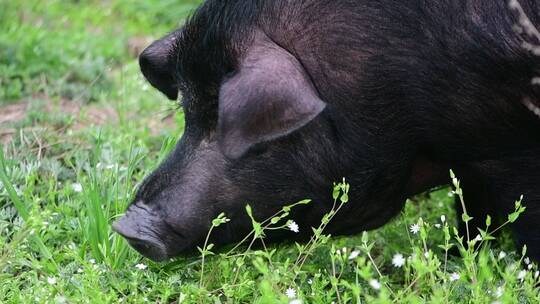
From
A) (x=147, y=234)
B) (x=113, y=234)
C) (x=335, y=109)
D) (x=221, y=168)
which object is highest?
(x=335, y=109)

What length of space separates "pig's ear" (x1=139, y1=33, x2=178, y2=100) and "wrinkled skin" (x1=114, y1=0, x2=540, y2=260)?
17cm

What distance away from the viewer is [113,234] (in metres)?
4.12

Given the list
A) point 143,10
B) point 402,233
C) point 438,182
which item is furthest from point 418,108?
point 143,10

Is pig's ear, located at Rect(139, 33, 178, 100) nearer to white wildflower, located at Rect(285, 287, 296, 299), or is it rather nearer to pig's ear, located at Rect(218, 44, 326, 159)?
pig's ear, located at Rect(218, 44, 326, 159)

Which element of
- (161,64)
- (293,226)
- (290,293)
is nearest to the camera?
(290,293)

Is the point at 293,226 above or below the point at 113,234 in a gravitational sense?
above

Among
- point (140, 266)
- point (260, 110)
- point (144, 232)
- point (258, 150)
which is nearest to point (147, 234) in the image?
point (144, 232)

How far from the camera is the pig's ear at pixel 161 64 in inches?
165

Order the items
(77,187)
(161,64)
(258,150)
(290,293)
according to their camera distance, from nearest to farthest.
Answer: (290,293) → (258,150) → (161,64) → (77,187)

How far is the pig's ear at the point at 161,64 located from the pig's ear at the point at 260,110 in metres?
0.61

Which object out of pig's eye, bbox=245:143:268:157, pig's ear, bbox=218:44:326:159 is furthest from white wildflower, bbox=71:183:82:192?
pig's ear, bbox=218:44:326:159

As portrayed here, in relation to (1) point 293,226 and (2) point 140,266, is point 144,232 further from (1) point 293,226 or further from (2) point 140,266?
(1) point 293,226

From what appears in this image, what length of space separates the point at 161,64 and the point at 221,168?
0.59 m

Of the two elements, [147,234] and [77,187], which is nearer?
[147,234]
